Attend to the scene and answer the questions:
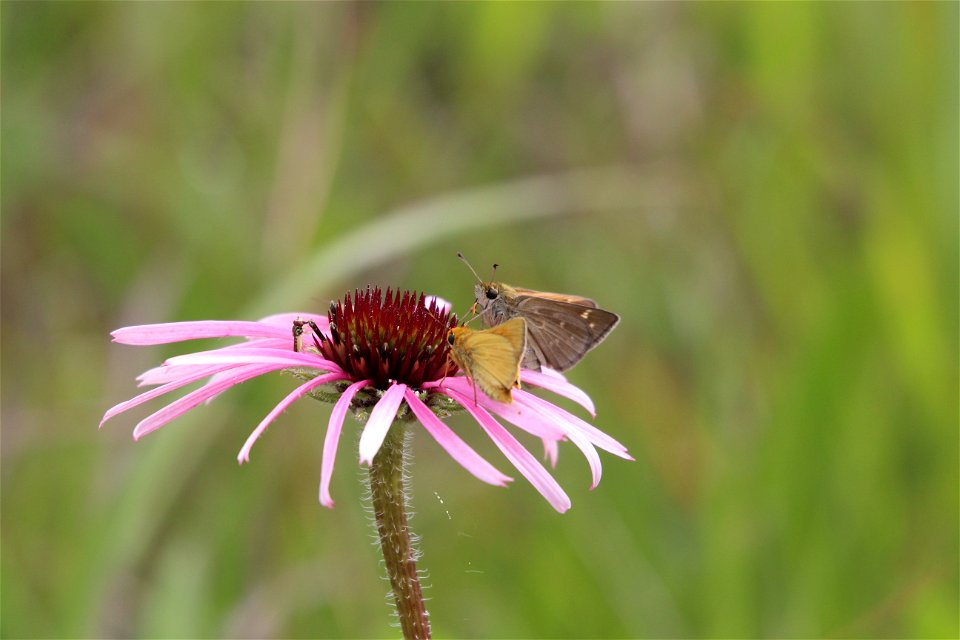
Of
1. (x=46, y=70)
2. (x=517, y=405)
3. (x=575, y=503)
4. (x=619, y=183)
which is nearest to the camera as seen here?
(x=517, y=405)

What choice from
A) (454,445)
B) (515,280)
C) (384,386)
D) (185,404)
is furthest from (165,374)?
(515,280)

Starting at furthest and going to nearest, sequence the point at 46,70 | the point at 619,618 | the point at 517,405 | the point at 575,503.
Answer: the point at 46,70, the point at 575,503, the point at 619,618, the point at 517,405

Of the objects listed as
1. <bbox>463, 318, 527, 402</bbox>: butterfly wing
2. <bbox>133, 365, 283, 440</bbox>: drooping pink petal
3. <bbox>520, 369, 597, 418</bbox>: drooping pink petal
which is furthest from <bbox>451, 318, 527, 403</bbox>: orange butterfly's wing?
<bbox>133, 365, 283, 440</bbox>: drooping pink petal

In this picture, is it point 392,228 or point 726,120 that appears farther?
point 726,120

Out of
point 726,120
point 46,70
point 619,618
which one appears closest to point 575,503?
point 619,618

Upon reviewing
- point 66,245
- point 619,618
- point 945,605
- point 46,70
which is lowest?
point 945,605

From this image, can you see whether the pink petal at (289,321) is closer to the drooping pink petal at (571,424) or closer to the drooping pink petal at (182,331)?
the drooping pink petal at (182,331)

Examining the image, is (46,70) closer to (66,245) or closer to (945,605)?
(66,245)

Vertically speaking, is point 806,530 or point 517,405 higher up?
point 517,405
